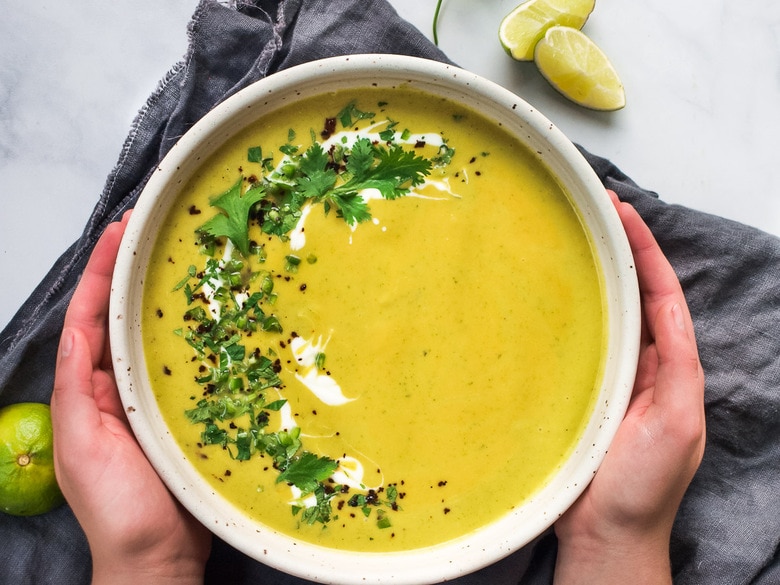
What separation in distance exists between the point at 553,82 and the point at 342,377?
41.0 inches

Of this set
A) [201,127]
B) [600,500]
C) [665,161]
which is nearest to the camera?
[201,127]

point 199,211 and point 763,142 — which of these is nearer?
point 199,211

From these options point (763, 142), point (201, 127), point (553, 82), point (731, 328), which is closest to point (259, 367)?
point (201, 127)

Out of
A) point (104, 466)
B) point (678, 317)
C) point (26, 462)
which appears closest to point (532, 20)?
point (678, 317)

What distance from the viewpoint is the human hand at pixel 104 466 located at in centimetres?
180

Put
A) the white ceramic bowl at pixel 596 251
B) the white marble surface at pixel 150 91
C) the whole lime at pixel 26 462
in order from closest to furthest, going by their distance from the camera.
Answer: the white ceramic bowl at pixel 596 251
the whole lime at pixel 26 462
the white marble surface at pixel 150 91

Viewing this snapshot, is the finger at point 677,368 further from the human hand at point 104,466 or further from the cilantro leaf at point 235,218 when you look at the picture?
the human hand at point 104,466

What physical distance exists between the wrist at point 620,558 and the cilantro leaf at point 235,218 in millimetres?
1153

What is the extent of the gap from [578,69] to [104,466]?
5.36ft

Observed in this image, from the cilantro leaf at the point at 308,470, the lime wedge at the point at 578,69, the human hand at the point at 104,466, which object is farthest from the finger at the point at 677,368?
the human hand at the point at 104,466

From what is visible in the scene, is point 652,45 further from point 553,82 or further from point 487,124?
point 487,124

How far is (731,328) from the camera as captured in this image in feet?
6.95

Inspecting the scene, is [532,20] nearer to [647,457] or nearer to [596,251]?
[596,251]

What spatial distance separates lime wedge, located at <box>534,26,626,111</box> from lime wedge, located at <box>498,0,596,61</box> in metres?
0.03
